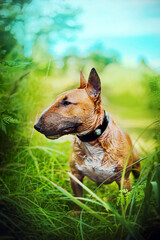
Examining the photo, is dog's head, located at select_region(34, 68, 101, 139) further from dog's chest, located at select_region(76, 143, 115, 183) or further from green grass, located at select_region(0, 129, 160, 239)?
green grass, located at select_region(0, 129, 160, 239)

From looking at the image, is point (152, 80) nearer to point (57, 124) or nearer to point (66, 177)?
point (57, 124)

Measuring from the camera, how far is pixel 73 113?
4.12 feet

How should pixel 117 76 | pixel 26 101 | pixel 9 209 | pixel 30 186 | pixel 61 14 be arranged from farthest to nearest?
pixel 117 76 < pixel 61 14 < pixel 26 101 < pixel 30 186 < pixel 9 209

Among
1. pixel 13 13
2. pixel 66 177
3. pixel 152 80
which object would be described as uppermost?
pixel 13 13

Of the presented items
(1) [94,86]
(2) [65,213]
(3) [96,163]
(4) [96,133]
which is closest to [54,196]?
(2) [65,213]

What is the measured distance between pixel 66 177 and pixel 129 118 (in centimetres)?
282

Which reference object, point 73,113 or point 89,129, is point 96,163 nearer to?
point 89,129

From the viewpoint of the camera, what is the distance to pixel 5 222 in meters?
1.00

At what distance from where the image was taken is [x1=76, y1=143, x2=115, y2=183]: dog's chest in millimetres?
1386

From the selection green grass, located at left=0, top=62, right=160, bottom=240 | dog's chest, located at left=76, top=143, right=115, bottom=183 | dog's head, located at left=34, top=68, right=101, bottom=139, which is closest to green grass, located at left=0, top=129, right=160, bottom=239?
green grass, located at left=0, top=62, right=160, bottom=240

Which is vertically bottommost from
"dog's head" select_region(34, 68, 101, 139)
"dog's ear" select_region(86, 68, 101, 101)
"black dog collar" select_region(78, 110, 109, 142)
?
"black dog collar" select_region(78, 110, 109, 142)

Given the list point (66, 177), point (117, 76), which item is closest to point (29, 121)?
point (66, 177)

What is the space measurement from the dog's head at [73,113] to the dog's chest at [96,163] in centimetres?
17

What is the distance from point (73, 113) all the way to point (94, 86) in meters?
0.24
